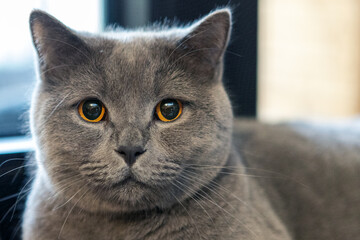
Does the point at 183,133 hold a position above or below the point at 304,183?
above

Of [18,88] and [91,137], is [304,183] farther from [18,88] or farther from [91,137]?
[18,88]

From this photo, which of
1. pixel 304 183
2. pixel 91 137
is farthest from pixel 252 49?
pixel 91 137

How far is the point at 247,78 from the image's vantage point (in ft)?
6.89

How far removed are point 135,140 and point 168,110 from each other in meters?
0.17

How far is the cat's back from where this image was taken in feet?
5.13

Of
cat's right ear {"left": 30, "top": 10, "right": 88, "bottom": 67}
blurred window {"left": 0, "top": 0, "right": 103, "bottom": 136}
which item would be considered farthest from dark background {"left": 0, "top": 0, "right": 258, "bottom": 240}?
cat's right ear {"left": 30, "top": 10, "right": 88, "bottom": 67}

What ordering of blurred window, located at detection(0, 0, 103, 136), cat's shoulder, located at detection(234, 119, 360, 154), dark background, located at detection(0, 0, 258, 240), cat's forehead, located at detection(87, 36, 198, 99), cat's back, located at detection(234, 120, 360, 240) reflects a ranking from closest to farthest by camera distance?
cat's forehead, located at detection(87, 36, 198, 99), dark background, located at detection(0, 0, 258, 240), blurred window, located at detection(0, 0, 103, 136), cat's back, located at detection(234, 120, 360, 240), cat's shoulder, located at detection(234, 119, 360, 154)

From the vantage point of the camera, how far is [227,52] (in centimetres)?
183

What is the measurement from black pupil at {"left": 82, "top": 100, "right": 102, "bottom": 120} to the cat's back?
68 cm

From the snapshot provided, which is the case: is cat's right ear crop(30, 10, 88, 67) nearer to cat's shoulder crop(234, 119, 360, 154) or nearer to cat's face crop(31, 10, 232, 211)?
cat's face crop(31, 10, 232, 211)

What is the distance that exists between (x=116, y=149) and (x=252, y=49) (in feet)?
4.25

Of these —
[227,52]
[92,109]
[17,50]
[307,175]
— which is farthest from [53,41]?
[307,175]

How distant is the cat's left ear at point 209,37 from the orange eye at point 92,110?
0.28 meters

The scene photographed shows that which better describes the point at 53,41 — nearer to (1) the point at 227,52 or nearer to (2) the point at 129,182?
(2) the point at 129,182
